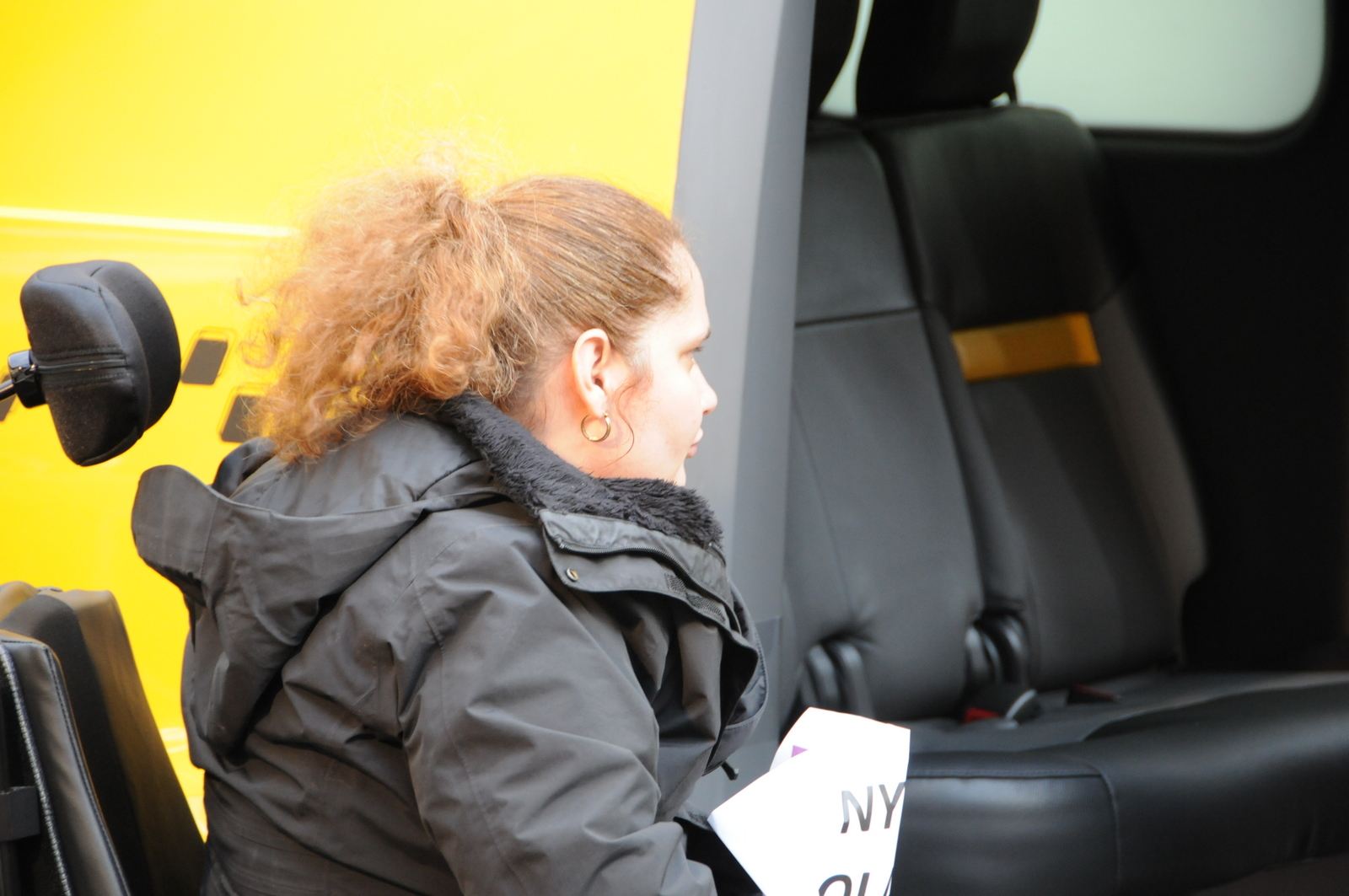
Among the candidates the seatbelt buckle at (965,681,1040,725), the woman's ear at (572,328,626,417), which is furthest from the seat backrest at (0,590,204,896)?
the seatbelt buckle at (965,681,1040,725)

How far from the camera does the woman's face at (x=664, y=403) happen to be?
0.95 meters

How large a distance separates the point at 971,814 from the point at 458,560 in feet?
2.66

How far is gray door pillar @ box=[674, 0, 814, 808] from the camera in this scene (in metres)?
1.19

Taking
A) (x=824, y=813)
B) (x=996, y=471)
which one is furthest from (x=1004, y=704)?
(x=824, y=813)

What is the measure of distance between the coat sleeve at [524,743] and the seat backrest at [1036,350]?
1.43 metres

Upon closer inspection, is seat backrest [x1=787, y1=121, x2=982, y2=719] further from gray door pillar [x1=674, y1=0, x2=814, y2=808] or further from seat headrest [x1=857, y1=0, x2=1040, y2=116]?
gray door pillar [x1=674, y1=0, x2=814, y2=808]

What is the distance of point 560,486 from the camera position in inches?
32.6

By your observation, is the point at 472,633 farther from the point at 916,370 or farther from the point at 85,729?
the point at 916,370

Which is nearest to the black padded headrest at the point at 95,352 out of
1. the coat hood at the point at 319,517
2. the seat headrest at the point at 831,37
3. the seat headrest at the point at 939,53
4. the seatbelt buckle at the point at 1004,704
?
the coat hood at the point at 319,517

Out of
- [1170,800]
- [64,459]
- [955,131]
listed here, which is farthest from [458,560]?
[955,131]

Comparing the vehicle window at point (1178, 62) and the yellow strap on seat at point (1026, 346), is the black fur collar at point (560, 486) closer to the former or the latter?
the yellow strap on seat at point (1026, 346)

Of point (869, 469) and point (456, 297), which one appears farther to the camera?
point (869, 469)

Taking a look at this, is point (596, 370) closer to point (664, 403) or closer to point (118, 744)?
point (664, 403)

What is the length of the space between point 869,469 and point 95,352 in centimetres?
134
